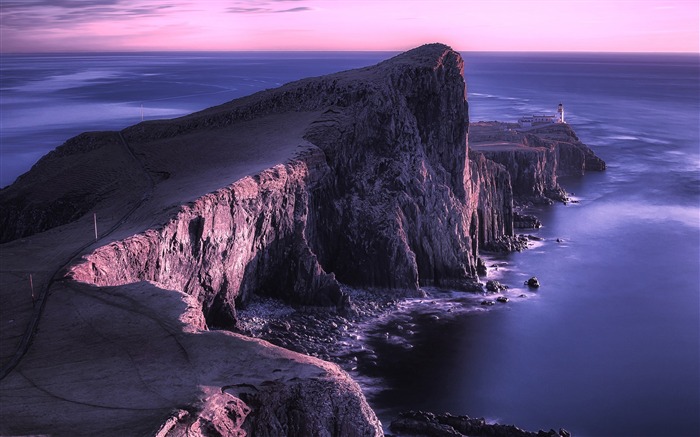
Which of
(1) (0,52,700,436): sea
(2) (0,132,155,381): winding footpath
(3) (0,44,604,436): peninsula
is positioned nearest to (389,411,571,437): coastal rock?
(1) (0,52,700,436): sea

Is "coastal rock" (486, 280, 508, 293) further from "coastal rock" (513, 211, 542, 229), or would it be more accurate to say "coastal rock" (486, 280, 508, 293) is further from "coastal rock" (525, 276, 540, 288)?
"coastal rock" (513, 211, 542, 229)

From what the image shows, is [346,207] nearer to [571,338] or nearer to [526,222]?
[571,338]

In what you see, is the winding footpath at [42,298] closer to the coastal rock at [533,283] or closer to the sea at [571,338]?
the sea at [571,338]

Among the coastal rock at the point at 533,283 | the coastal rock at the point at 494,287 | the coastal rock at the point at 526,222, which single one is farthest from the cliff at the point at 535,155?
the coastal rock at the point at 494,287

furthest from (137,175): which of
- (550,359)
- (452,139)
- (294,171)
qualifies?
(550,359)

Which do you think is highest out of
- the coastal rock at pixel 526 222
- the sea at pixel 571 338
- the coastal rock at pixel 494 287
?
the coastal rock at pixel 526 222

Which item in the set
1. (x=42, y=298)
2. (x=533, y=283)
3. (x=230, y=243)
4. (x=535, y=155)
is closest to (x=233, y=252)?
(x=230, y=243)

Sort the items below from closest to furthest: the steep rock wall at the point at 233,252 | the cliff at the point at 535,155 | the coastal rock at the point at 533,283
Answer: the steep rock wall at the point at 233,252 → the coastal rock at the point at 533,283 → the cliff at the point at 535,155
